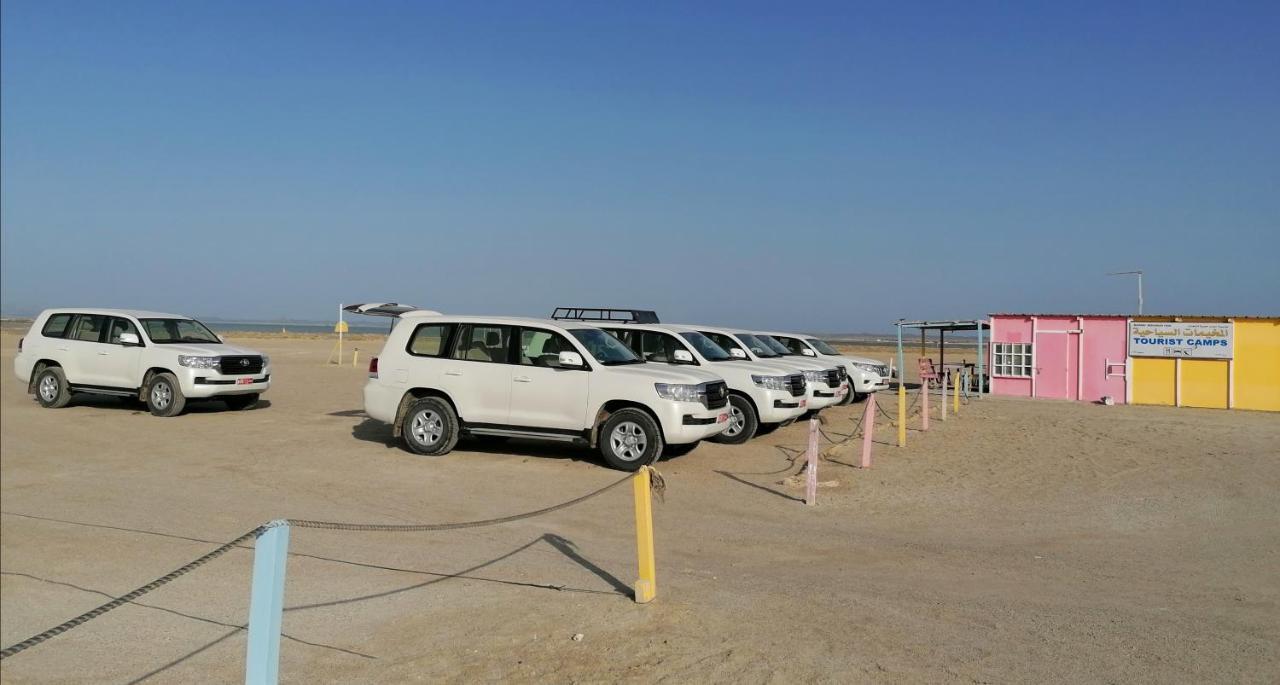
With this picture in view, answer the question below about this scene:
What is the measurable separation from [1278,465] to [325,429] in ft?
44.7

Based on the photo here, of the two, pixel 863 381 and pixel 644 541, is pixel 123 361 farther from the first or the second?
pixel 863 381

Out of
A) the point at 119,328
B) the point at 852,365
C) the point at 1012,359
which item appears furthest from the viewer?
the point at 1012,359

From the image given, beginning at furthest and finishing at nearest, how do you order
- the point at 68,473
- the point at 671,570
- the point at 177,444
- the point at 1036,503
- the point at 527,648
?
1. the point at 177,444
2. the point at 1036,503
3. the point at 68,473
4. the point at 671,570
5. the point at 527,648

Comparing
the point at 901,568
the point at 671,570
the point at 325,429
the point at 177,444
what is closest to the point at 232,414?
the point at 325,429

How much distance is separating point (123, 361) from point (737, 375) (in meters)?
9.66

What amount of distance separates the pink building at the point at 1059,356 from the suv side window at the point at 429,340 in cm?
1708

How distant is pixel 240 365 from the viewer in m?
16.2

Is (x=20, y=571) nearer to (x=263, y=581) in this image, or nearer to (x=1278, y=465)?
(x=263, y=581)

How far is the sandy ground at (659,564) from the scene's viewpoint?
197 inches

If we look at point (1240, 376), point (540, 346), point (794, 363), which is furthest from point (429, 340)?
point (1240, 376)

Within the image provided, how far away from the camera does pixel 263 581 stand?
3.76 m

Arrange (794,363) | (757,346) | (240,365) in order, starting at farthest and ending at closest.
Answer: (757,346), (794,363), (240,365)

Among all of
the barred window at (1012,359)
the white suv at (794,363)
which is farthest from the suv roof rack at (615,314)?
the barred window at (1012,359)

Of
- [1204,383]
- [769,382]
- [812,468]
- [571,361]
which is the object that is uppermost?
[571,361]
